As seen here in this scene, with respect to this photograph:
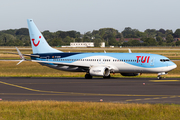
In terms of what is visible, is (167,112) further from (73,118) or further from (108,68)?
(108,68)

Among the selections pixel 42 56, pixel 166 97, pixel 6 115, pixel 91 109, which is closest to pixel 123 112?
pixel 91 109

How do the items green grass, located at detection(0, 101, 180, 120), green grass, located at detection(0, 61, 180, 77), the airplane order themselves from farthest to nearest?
green grass, located at detection(0, 61, 180, 77), the airplane, green grass, located at detection(0, 101, 180, 120)

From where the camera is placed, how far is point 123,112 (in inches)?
728

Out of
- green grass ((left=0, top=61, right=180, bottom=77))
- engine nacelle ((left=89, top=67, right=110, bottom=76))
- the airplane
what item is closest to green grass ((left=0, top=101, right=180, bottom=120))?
engine nacelle ((left=89, top=67, right=110, bottom=76))

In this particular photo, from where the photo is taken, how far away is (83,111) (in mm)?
18969

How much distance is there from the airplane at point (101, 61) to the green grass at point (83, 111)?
25002mm

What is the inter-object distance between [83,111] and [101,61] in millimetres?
29595

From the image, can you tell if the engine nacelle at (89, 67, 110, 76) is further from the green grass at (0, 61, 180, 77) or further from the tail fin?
the tail fin

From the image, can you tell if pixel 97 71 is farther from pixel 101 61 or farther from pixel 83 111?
pixel 83 111

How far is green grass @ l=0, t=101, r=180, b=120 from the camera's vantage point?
1711 cm

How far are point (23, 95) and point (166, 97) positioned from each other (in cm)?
1326

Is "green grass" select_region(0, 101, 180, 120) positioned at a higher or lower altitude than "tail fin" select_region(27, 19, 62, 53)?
lower

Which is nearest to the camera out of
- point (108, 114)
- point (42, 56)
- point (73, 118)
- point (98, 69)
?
point (73, 118)

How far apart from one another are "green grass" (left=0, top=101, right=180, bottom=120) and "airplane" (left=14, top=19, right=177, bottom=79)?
25002 mm
